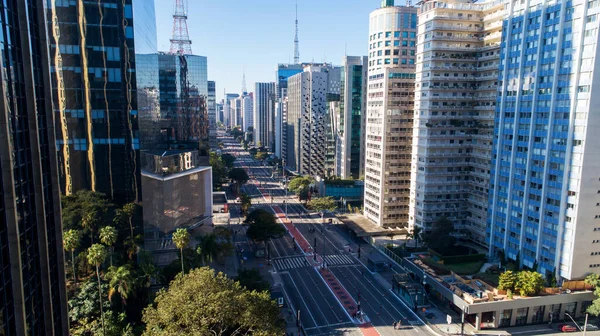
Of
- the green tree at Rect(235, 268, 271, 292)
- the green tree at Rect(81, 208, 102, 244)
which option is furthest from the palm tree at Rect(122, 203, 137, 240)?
the green tree at Rect(235, 268, 271, 292)

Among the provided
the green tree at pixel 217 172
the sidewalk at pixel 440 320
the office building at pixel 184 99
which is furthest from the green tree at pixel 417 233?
the green tree at pixel 217 172

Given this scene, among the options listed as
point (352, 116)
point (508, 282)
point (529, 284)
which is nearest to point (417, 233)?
point (508, 282)

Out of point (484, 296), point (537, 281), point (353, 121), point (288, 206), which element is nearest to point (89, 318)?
point (484, 296)

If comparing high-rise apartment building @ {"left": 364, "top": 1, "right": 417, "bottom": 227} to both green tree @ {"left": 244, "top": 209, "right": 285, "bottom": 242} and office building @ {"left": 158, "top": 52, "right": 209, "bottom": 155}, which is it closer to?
green tree @ {"left": 244, "top": 209, "right": 285, "bottom": 242}

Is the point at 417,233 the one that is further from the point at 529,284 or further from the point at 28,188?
the point at 28,188

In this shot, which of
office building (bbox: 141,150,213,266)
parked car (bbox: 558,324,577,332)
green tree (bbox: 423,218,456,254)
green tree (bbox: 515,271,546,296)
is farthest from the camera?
green tree (bbox: 423,218,456,254)

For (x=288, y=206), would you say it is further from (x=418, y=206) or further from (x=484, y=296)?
(x=484, y=296)

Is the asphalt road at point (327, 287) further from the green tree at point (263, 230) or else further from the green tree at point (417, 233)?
the green tree at point (417, 233)
